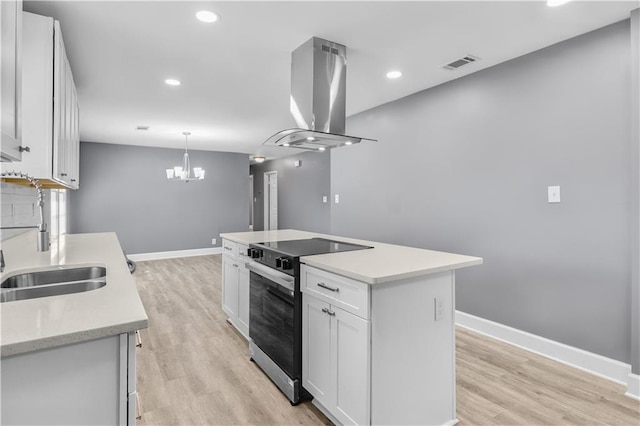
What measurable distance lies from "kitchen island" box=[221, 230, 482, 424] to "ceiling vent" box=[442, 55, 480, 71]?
1787mm

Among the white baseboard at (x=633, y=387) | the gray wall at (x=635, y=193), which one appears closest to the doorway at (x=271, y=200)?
the gray wall at (x=635, y=193)

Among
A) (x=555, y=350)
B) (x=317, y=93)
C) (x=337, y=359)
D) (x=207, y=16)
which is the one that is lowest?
(x=555, y=350)

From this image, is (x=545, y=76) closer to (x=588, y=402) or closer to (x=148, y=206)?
(x=588, y=402)

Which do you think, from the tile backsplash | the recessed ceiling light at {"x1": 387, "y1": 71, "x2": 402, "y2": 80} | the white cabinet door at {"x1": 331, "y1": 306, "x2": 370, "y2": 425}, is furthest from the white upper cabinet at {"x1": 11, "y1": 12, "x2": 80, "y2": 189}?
the recessed ceiling light at {"x1": 387, "y1": 71, "x2": 402, "y2": 80}

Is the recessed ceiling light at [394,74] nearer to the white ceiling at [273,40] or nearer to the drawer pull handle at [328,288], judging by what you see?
the white ceiling at [273,40]

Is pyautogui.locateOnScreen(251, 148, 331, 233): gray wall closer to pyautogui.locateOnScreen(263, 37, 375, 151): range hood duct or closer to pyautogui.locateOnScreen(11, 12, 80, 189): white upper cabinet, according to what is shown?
pyautogui.locateOnScreen(263, 37, 375, 151): range hood duct

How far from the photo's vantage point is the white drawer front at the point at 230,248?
302 cm

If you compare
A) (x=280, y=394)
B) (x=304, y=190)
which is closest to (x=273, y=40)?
(x=280, y=394)

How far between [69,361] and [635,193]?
296 cm

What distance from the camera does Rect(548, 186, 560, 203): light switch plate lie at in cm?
254

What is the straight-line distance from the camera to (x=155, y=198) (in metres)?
6.99

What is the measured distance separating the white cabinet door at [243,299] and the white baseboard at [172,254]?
476 centimetres

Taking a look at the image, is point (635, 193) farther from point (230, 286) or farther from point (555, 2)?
point (230, 286)

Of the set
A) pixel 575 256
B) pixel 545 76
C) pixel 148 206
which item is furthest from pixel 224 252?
pixel 148 206
